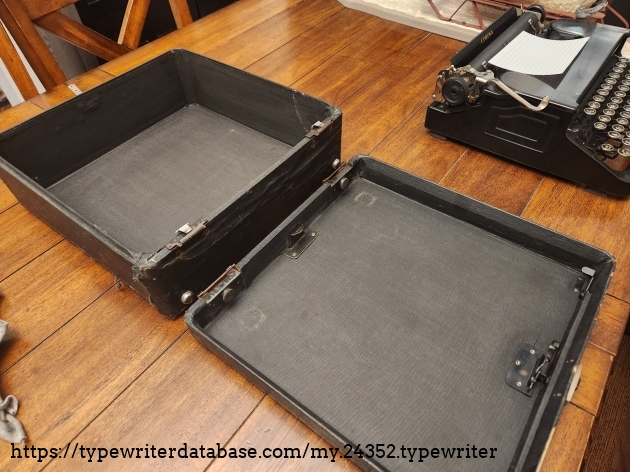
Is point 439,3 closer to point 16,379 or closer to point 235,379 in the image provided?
point 235,379

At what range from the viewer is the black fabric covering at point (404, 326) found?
0.53m

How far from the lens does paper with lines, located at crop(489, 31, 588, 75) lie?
863mm

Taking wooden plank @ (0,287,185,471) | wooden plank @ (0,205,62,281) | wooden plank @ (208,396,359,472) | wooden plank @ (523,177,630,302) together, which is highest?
wooden plank @ (0,205,62,281)

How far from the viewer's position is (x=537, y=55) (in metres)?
0.91

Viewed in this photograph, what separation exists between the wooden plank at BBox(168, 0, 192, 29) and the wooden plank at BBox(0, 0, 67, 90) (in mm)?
423

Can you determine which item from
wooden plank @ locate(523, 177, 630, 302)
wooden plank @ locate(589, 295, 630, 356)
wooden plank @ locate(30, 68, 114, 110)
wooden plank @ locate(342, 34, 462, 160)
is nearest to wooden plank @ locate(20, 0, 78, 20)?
wooden plank @ locate(30, 68, 114, 110)

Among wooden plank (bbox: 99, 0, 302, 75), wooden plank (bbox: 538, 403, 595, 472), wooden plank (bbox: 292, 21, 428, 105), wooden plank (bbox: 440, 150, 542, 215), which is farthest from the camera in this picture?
wooden plank (bbox: 99, 0, 302, 75)

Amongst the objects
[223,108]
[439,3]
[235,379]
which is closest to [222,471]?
[235,379]

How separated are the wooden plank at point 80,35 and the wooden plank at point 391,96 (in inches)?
27.2

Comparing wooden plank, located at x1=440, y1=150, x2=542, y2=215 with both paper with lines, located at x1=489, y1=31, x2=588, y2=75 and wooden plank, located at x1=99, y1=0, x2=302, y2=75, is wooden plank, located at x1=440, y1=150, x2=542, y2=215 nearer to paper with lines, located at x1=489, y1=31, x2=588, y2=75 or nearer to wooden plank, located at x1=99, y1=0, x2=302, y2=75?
paper with lines, located at x1=489, y1=31, x2=588, y2=75

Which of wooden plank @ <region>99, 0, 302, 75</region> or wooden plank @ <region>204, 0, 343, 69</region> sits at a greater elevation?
wooden plank @ <region>99, 0, 302, 75</region>

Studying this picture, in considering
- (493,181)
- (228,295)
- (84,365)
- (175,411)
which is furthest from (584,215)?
(84,365)

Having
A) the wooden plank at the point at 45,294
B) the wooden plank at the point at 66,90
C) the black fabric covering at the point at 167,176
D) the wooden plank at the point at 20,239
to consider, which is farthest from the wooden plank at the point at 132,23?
the wooden plank at the point at 45,294

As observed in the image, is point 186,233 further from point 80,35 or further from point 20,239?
point 80,35
